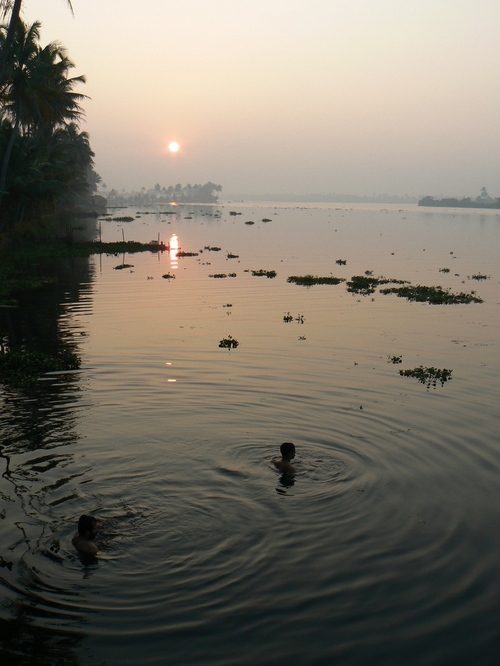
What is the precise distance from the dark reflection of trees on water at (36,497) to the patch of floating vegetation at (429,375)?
1179 cm

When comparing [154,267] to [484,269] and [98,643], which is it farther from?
[98,643]

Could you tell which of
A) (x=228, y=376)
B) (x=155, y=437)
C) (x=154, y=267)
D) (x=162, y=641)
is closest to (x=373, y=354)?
(x=228, y=376)

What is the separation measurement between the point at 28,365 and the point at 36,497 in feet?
34.7

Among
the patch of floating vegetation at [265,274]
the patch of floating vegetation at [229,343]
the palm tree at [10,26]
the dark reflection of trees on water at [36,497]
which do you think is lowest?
the dark reflection of trees on water at [36,497]

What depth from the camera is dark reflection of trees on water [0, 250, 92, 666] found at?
9.42 meters

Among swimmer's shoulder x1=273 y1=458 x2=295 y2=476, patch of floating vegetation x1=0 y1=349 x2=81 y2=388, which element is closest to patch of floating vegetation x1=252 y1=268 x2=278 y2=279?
patch of floating vegetation x1=0 y1=349 x2=81 y2=388

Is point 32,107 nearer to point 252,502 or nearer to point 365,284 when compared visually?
point 365,284

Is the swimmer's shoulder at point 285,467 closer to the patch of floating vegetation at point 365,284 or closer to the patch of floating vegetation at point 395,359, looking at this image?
the patch of floating vegetation at point 395,359

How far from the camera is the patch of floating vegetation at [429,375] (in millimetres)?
23514

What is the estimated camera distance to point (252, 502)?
13.7 metres

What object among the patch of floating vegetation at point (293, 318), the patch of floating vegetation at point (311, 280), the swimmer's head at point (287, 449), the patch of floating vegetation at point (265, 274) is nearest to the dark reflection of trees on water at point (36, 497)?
the swimmer's head at point (287, 449)

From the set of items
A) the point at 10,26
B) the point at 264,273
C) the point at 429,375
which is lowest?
the point at 429,375

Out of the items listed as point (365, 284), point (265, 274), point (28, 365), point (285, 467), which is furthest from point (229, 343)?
point (265, 274)

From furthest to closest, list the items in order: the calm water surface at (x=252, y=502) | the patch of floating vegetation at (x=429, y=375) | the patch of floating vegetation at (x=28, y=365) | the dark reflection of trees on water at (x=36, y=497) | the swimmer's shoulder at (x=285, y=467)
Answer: the patch of floating vegetation at (x=429, y=375)
the patch of floating vegetation at (x=28, y=365)
the swimmer's shoulder at (x=285, y=467)
the calm water surface at (x=252, y=502)
the dark reflection of trees on water at (x=36, y=497)
